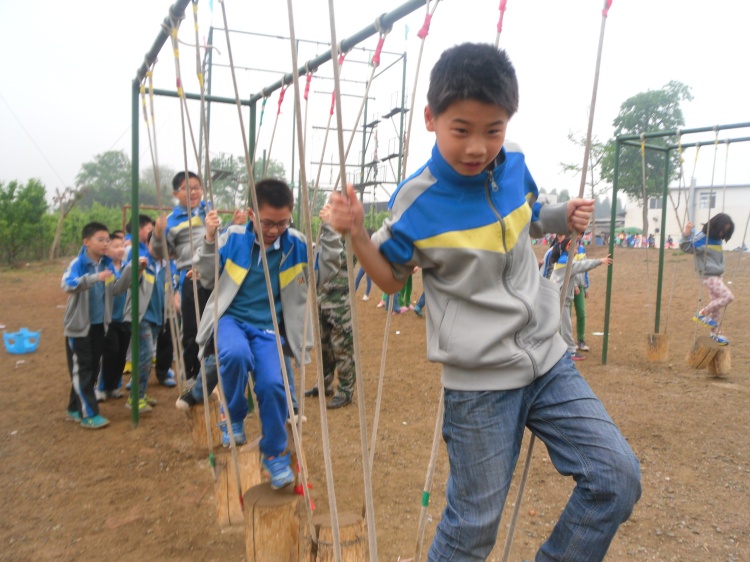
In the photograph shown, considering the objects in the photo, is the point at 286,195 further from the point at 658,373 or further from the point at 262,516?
the point at 658,373

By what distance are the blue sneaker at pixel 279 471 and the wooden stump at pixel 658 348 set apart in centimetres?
517

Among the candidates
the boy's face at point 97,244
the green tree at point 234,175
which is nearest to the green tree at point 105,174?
the green tree at point 234,175

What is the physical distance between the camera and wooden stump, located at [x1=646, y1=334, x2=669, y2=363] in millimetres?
6629

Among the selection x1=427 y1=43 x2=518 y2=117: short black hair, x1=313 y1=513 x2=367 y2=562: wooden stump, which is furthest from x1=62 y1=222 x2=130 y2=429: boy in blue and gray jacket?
x1=427 y1=43 x2=518 y2=117: short black hair

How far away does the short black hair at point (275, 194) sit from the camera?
10.0 ft

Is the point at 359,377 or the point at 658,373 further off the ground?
the point at 359,377

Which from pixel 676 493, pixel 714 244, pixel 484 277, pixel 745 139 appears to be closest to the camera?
pixel 484 277

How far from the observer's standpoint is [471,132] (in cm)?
156

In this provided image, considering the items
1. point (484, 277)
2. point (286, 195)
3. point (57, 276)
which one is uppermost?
point (286, 195)

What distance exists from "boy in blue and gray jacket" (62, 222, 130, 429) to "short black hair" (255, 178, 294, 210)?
1909 millimetres

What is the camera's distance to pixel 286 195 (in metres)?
3.09

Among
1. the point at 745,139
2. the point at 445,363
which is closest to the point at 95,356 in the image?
the point at 445,363

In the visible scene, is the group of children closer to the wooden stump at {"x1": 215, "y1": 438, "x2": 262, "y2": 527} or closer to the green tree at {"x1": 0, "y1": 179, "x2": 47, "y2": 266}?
the wooden stump at {"x1": 215, "y1": 438, "x2": 262, "y2": 527}

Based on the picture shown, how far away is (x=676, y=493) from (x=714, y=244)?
476 centimetres
